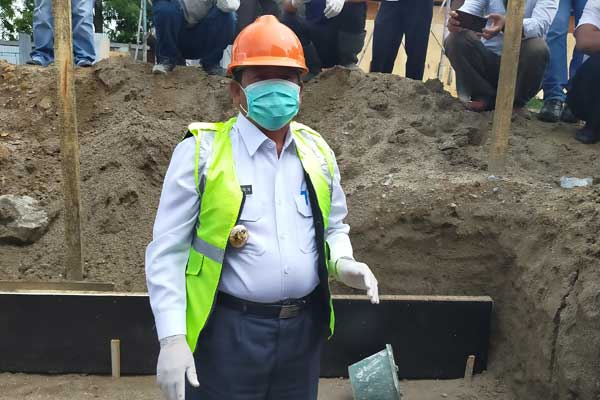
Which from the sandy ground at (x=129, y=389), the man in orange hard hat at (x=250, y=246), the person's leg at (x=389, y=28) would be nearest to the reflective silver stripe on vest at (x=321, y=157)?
the man in orange hard hat at (x=250, y=246)

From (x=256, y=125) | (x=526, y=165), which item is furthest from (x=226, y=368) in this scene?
(x=526, y=165)

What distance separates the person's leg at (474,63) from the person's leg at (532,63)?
0.79 feet

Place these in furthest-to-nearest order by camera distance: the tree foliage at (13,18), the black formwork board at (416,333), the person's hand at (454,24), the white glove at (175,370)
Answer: the tree foliage at (13,18), the person's hand at (454,24), the black formwork board at (416,333), the white glove at (175,370)

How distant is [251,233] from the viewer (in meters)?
1.72

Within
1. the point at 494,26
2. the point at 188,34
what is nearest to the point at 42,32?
the point at 188,34

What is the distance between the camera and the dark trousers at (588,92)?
4.37 meters

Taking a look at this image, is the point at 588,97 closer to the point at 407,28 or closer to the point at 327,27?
the point at 407,28

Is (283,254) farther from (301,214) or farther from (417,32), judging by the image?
(417,32)

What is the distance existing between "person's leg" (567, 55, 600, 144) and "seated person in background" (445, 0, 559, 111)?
29cm

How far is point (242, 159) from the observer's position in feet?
5.79

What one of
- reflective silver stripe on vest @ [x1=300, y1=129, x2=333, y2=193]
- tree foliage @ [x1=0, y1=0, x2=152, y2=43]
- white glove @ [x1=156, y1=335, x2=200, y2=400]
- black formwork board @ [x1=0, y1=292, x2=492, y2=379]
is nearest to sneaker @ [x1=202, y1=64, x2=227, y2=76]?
black formwork board @ [x1=0, y1=292, x2=492, y2=379]

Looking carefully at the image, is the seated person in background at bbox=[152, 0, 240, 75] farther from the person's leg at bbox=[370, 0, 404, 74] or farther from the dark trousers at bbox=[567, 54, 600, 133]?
the dark trousers at bbox=[567, 54, 600, 133]

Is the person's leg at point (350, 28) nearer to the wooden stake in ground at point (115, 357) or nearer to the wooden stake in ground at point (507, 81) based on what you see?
the wooden stake in ground at point (507, 81)

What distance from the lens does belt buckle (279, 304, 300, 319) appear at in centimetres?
177
